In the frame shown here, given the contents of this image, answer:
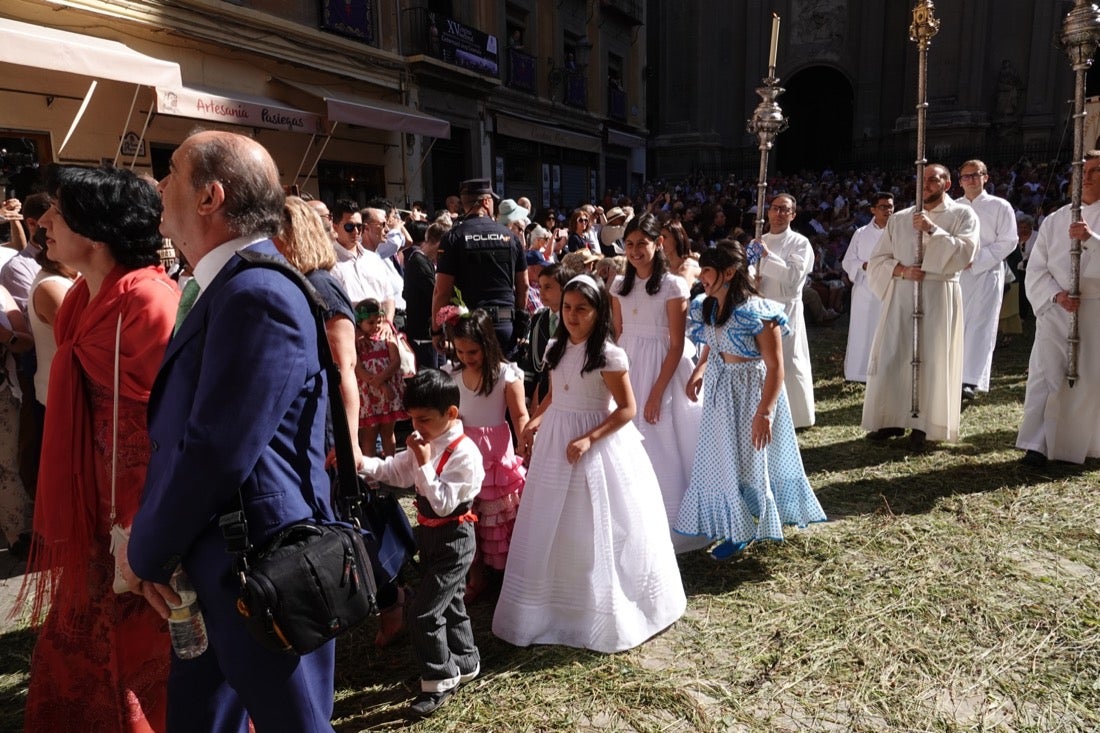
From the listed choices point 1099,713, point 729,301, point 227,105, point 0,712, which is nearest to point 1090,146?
point 729,301

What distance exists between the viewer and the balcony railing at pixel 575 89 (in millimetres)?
23552

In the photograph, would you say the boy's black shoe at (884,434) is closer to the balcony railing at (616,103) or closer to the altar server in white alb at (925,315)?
the altar server in white alb at (925,315)

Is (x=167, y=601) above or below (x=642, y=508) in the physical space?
above

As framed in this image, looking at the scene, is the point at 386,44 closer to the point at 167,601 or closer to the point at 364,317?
the point at 364,317

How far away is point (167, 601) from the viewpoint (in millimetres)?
1843

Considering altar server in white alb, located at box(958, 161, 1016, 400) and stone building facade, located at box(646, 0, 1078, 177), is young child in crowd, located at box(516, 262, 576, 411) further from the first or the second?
stone building facade, located at box(646, 0, 1078, 177)

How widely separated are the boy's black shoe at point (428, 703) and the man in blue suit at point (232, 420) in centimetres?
101

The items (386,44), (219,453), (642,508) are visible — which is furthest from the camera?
(386,44)

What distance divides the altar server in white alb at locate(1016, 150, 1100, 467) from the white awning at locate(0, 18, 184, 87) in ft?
29.6

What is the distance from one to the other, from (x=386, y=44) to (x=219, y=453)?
16.2 m

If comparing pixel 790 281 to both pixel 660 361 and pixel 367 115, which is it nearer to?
pixel 660 361

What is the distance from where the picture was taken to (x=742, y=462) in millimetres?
4008

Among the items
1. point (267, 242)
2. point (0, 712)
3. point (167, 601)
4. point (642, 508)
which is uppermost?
point (267, 242)

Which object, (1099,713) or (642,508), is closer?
(1099,713)
